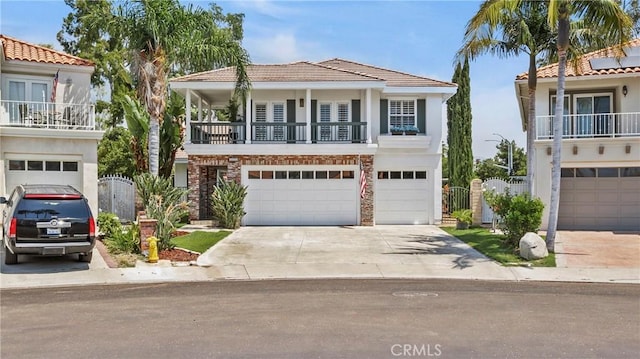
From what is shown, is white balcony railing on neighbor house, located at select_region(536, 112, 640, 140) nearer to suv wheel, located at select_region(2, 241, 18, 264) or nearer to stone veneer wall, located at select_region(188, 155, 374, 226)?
stone veneer wall, located at select_region(188, 155, 374, 226)

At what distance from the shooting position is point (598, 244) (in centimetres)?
1856

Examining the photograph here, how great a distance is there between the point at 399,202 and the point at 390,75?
19.5 feet

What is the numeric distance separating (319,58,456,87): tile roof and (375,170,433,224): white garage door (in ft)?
13.3

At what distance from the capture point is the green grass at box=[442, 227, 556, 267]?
51.5 feet

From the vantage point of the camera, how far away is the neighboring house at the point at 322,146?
24609 millimetres

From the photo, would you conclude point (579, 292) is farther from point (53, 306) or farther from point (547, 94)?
point (547, 94)

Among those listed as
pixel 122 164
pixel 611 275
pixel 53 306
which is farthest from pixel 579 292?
pixel 122 164

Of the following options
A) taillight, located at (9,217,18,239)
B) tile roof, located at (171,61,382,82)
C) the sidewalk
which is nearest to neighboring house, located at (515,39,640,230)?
the sidewalk

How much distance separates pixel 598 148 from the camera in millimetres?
21641

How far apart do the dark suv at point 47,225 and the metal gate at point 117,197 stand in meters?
10.3

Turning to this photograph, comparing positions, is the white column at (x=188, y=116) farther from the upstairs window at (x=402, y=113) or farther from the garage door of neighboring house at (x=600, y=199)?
the garage door of neighboring house at (x=600, y=199)

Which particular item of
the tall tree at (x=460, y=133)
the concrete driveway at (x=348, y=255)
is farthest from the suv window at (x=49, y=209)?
the tall tree at (x=460, y=133)

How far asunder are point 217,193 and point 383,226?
7072 mm

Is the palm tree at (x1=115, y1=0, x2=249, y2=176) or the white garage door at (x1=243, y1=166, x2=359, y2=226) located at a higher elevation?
the palm tree at (x1=115, y1=0, x2=249, y2=176)
